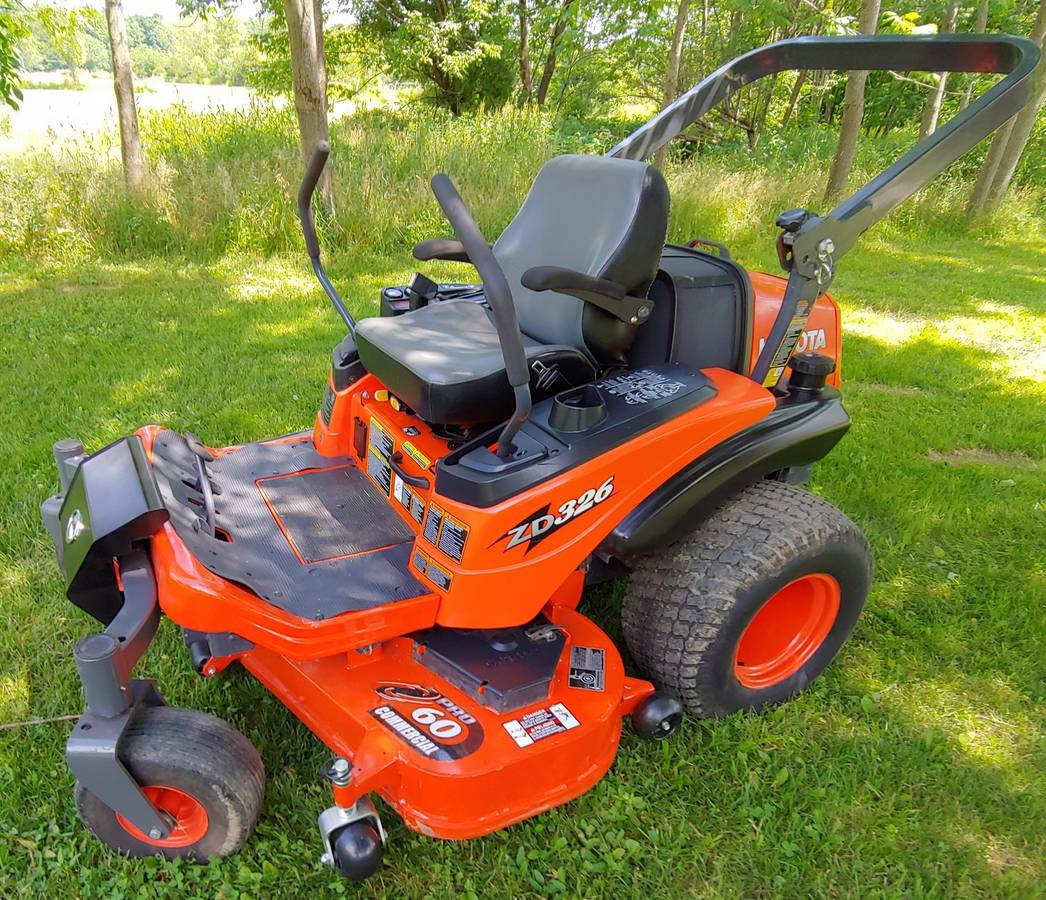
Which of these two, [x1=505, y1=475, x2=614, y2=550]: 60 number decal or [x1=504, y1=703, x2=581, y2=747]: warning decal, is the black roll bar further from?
[x1=504, y1=703, x2=581, y2=747]: warning decal

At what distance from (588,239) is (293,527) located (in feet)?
3.92

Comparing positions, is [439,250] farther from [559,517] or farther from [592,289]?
[559,517]

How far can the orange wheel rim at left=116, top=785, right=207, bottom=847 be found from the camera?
1.84 metres

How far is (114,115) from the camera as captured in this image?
7984mm

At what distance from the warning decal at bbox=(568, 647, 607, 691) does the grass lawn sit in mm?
278

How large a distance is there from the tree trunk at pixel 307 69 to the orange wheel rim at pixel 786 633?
4.68 m

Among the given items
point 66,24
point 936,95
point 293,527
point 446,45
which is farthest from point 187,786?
point 446,45

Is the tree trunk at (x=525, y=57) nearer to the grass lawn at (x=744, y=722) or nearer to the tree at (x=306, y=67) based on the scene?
the tree at (x=306, y=67)

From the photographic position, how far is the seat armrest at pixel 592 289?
5.82ft

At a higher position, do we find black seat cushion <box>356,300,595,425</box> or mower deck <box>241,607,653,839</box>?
black seat cushion <box>356,300,595,425</box>

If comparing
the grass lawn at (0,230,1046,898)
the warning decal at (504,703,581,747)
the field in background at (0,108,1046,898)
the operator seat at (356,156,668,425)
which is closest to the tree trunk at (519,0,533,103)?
the field in background at (0,108,1046,898)

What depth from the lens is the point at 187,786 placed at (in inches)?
69.4

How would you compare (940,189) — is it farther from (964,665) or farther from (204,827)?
(204,827)

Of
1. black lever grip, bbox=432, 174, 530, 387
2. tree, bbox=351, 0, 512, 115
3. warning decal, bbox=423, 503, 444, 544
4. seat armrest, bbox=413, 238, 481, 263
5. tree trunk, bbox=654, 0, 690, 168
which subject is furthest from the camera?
tree, bbox=351, 0, 512, 115
